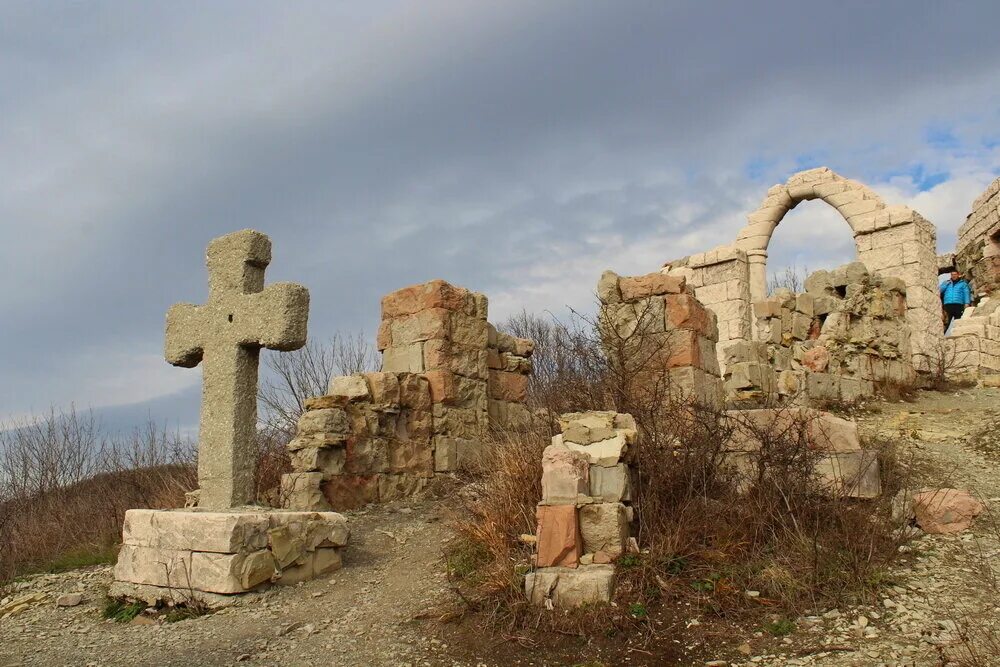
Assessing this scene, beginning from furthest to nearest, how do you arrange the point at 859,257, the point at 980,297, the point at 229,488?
the point at 980,297, the point at 859,257, the point at 229,488

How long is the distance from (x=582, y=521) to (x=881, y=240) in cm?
1216

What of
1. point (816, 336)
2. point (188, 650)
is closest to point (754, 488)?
point (188, 650)

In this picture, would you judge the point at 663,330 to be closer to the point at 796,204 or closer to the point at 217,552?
the point at 217,552

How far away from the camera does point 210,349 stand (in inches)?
256

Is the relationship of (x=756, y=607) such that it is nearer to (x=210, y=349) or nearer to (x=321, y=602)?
(x=321, y=602)

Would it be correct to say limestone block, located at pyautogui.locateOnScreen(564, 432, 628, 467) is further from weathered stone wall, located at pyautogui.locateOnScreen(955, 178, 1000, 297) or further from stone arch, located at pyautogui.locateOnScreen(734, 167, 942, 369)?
weathered stone wall, located at pyautogui.locateOnScreen(955, 178, 1000, 297)

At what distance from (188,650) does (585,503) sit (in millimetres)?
2549

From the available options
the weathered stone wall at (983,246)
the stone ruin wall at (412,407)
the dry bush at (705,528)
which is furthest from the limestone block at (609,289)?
→ the weathered stone wall at (983,246)

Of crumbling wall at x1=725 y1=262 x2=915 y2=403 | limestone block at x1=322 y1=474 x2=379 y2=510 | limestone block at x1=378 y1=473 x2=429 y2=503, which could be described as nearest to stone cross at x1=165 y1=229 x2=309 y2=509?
limestone block at x1=322 y1=474 x2=379 y2=510

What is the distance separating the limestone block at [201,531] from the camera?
18.0ft

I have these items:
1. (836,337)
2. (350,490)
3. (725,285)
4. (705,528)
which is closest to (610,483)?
(705,528)

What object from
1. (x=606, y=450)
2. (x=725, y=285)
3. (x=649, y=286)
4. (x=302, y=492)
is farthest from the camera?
(x=725, y=285)

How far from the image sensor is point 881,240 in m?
15.0

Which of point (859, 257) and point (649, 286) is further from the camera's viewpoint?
point (859, 257)
